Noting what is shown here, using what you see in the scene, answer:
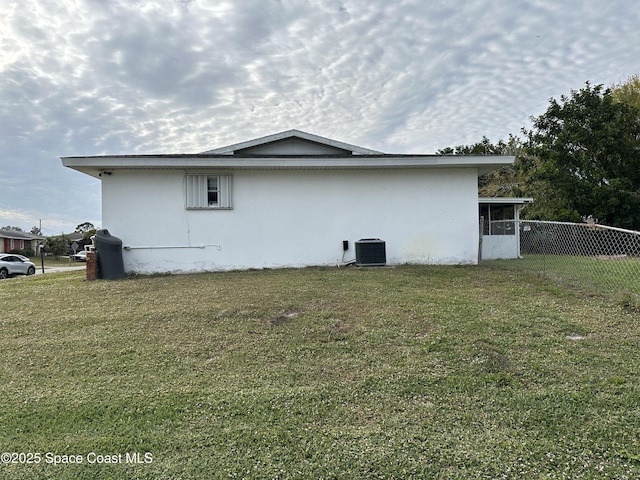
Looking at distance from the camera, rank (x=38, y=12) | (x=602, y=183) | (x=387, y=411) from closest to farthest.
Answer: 1. (x=387, y=411)
2. (x=38, y=12)
3. (x=602, y=183)

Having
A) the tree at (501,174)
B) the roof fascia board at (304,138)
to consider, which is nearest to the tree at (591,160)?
the tree at (501,174)

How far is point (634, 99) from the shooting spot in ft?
66.8

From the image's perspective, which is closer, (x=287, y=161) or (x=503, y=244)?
(x=287, y=161)

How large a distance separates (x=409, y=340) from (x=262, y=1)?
25.1 feet

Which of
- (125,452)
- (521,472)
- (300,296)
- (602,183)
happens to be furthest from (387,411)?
(602,183)

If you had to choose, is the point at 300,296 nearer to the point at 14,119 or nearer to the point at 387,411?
the point at 387,411

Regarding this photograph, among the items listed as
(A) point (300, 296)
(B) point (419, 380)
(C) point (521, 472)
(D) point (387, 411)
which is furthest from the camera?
(A) point (300, 296)

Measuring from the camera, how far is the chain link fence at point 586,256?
5.76 meters

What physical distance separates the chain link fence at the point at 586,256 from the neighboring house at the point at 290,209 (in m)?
1.82

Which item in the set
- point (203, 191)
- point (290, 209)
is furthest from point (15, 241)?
point (290, 209)

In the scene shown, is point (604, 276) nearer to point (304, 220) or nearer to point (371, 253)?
point (371, 253)

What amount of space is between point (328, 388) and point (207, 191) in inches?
281

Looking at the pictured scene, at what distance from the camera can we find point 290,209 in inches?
363

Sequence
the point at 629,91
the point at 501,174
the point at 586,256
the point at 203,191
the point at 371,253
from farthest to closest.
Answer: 1. the point at 501,174
2. the point at 629,91
3. the point at 586,256
4. the point at 203,191
5. the point at 371,253
